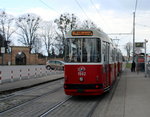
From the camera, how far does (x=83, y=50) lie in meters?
11.3

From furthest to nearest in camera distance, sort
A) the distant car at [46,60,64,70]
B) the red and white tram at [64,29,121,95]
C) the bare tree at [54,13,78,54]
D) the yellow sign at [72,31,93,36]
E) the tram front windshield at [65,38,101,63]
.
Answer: the bare tree at [54,13,78,54], the distant car at [46,60,64,70], the yellow sign at [72,31,93,36], the tram front windshield at [65,38,101,63], the red and white tram at [64,29,121,95]

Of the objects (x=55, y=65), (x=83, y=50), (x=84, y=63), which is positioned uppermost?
(x=83, y=50)

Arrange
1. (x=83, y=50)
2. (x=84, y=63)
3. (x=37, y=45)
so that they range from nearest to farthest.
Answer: (x=84, y=63)
(x=83, y=50)
(x=37, y=45)

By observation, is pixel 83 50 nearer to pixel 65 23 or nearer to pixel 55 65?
pixel 55 65

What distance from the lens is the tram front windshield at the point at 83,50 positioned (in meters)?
11.2

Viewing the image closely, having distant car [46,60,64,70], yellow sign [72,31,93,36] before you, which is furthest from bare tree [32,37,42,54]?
yellow sign [72,31,93,36]

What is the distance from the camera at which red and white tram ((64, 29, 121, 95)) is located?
11.1 m

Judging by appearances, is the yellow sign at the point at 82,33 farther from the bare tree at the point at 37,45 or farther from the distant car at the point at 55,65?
the bare tree at the point at 37,45

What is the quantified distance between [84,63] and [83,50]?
22.8 inches

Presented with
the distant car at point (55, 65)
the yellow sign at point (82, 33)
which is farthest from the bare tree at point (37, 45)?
the yellow sign at point (82, 33)

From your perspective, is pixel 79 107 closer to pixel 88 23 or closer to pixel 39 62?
pixel 88 23

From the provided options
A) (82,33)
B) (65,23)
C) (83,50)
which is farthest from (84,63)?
(65,23)

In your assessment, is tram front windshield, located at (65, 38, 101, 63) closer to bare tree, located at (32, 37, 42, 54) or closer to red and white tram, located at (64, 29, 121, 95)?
red and white tram, located at (64, 29, 121, 95)

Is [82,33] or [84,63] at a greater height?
[82,33]
